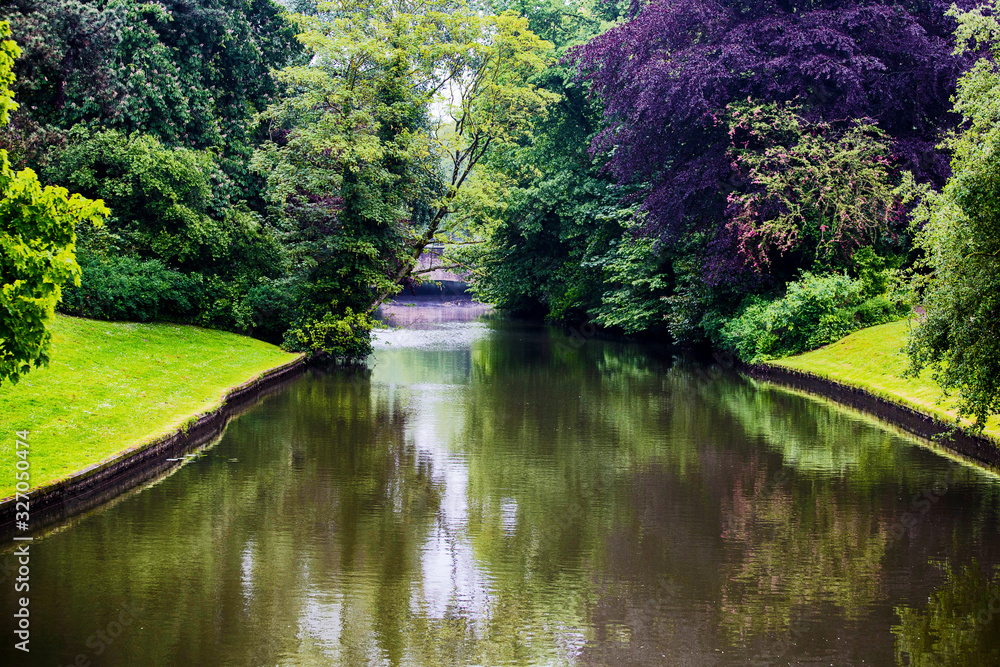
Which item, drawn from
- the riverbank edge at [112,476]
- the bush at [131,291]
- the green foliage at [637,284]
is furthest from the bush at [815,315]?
the bush at [131,291]

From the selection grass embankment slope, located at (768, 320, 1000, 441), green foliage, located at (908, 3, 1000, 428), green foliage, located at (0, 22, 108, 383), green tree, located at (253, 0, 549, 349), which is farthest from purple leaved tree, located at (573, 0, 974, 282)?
green foliage, located at (0, 22, 108, 383)

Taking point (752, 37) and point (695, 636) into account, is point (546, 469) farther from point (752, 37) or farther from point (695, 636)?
point (752, 37)

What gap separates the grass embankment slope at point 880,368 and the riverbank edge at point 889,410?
102 millimetres

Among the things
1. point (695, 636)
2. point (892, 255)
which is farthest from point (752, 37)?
point (695, 636)

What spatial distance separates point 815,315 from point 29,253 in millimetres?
20549

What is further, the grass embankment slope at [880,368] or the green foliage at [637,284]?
the green foliage at [637,284]

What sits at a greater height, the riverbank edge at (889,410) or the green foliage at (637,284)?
the green foliage at (637,284)

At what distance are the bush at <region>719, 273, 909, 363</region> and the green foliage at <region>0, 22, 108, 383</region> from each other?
19.4 metres

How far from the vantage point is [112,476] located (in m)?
10.3

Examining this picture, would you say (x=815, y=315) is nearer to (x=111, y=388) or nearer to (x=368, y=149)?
(x=368, y=149)

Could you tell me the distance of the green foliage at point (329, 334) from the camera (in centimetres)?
2534

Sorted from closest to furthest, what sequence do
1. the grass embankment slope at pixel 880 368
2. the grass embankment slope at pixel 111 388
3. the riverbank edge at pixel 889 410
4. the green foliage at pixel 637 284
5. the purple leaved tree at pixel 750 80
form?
the grass embankment slope at pixel 111 388
the riverbank edge at pixel 889 410
the grass embankment slope at pixel 880 368
the purple leaved tree at pixel 750 80
the green foliage at pixel 637 284

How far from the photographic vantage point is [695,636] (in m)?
6.27

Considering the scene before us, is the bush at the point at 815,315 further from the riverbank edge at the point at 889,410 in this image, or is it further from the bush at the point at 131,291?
the bush at the point at 131,291
